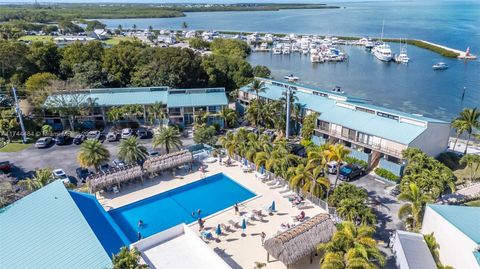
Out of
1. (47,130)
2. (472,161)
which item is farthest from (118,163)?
(472,161)

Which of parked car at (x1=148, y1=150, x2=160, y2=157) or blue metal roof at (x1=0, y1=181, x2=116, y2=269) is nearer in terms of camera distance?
blue metal roof at (x1=0, y1=181, x2=116, y2=269)

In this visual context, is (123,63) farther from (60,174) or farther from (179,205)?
(179,205)

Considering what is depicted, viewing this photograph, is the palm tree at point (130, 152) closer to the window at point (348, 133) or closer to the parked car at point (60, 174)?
the parked car at point (60, 174)

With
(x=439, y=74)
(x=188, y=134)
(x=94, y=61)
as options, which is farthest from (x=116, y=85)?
(x=439, y=74)

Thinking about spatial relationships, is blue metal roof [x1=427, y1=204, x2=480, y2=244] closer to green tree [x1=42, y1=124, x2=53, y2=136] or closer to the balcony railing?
the balcony railing

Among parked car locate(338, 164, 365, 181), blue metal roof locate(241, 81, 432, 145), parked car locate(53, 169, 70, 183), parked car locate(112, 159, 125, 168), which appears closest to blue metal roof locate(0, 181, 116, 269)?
parked car locate(53, 169, 70, 183)

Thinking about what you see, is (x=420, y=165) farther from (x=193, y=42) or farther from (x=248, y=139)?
(x=193, y=42)
